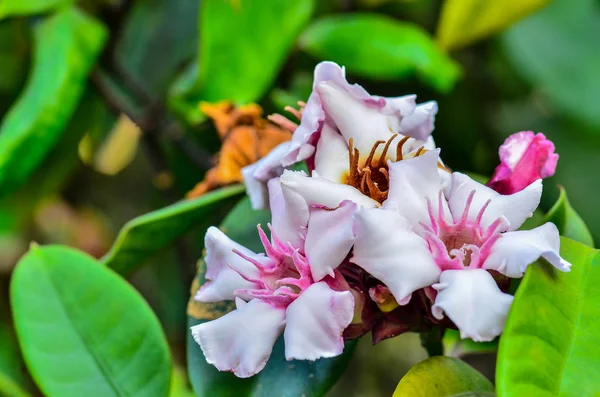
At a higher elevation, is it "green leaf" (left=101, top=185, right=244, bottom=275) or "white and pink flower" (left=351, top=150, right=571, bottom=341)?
"white and pink flower" (left=351, top=150, right=571, bottom=341)

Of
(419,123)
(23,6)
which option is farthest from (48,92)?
(419,123)

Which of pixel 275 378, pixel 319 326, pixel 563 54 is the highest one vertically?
pixel 319 326

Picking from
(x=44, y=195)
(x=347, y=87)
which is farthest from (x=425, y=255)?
(x=44, y=195)

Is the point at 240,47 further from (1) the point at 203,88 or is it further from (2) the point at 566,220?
(2) the point at 566,220

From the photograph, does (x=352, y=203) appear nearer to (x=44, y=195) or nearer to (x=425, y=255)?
(x=425, y=255)

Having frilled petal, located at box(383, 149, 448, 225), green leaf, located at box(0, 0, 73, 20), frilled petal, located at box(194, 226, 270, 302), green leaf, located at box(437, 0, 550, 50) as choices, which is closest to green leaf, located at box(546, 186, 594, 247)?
frilled petal, located at box(383, 149, 448, 225)

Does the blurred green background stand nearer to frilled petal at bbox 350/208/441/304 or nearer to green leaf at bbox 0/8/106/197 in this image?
green leaf at bbox 0/8/106/197

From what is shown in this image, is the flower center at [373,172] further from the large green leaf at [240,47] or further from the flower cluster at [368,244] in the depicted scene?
the large green leaf at [240,47]
